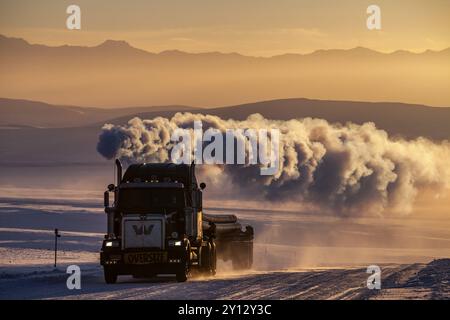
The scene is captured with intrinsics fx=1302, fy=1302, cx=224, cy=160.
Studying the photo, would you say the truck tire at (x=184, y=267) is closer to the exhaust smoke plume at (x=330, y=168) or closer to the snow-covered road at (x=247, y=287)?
the snow-covered road at (x=247, y=287)

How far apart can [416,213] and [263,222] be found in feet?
175

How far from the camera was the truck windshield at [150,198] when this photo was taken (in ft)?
156

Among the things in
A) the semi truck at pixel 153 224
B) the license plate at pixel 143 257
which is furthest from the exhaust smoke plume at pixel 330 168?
the license plate at pixel 143 257

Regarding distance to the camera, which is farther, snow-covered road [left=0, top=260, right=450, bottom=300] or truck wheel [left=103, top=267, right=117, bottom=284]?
truck wheel [left=103, top=267, right=117, bottom=284]

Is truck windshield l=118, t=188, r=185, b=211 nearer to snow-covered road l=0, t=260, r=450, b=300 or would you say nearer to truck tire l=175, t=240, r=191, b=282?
truck tire l=175, t=240, r=191, b=282

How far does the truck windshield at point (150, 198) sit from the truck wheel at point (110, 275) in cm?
236

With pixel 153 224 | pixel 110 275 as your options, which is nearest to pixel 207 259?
pixel 153 224

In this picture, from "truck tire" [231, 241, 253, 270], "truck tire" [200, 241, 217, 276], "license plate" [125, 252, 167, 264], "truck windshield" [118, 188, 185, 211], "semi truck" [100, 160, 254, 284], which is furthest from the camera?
"truck tire" [231, 241, 253, 270]

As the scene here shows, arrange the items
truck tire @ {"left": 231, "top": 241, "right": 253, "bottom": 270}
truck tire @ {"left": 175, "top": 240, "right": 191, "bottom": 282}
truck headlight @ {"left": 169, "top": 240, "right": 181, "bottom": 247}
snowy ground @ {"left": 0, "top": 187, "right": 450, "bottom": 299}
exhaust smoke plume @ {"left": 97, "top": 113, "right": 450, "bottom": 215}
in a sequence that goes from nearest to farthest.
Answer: snowy ground @ {"left": 0, "top": 187, "right": 450, "bottom": 299}
truck headlight @ {"left": 169, "top": 240, "right": 181, "bottom": 247}
truck tire @ {"left": 175, "top": 240, "right": 191, "bottom": 282}
truck tire @ {"left": 231, "top": 241, "right": 253, "bottom": 270}
exhaust smoke plume @ {"left": 97, "top": 113, "right": 450, "bottom": 215}

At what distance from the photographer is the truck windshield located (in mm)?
47594

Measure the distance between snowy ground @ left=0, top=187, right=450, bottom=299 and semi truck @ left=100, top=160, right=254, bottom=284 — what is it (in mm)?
825

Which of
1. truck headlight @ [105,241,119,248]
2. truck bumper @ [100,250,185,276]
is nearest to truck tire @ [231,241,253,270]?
truck bumper @ [100,250,185,276]

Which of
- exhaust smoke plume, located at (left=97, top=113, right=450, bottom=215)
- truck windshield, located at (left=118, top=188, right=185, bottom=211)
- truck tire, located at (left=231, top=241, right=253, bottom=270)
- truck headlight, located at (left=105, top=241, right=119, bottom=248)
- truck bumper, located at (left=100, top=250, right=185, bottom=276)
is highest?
exhaust smoke plume, located at (left=97, top=113, right=450, bottom=215)

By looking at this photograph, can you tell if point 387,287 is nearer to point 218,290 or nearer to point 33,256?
point 218,290
